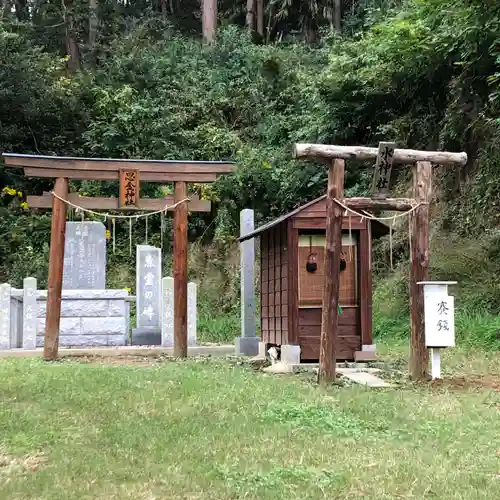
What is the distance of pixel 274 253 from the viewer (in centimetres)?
1098

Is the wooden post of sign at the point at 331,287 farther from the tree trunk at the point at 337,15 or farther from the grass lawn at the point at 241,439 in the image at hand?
the tree trunk at the point at 337,15

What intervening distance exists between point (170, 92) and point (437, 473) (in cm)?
2030

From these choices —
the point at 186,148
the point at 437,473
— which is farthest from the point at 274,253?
the point at 186,148

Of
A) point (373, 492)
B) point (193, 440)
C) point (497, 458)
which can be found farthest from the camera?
point (193, 440)

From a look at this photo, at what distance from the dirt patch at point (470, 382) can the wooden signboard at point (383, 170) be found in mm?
2380

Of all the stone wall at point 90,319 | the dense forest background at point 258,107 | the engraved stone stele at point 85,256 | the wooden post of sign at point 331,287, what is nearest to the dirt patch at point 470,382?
the wooden post of sign at point 331,287

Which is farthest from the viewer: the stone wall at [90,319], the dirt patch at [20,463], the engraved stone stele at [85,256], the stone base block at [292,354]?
the engraved stone stele at [85,256]

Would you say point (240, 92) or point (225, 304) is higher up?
point (240, 92)

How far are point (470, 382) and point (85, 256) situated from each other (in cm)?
943

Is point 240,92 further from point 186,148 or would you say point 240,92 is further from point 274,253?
point 274,253

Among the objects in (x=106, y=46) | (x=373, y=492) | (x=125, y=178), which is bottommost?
(x=373, y=492)

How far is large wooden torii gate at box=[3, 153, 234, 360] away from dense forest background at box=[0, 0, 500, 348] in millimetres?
4932

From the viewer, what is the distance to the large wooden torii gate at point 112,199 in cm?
1023

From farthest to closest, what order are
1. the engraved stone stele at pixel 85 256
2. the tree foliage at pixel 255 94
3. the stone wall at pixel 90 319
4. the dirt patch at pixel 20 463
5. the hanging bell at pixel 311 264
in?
1. the tree foliage at pixel 255 94
2. the engraved stone stele at pixel 85 256
3. the stone wall at pixel 90 319
4. the hanging bell at pixel 311 264
5. the dirt patch at pixel 20 463
